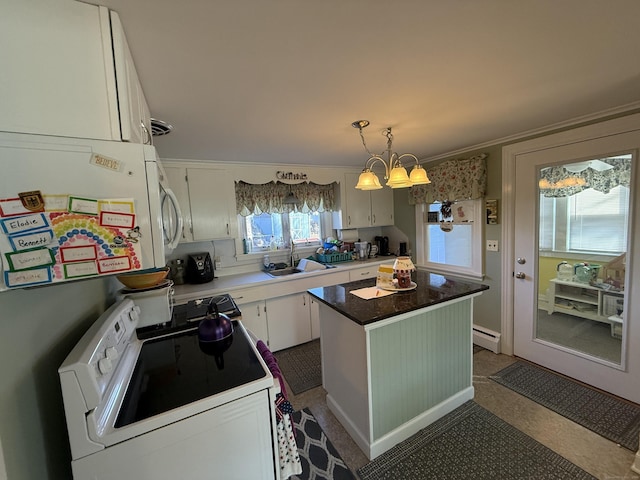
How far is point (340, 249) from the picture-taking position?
368 centimetres

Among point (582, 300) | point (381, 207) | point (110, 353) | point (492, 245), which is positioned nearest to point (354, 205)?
point (381, 207)

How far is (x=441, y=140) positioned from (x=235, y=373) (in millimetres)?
2573

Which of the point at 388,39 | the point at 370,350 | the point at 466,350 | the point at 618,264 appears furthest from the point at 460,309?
the point at 388,39

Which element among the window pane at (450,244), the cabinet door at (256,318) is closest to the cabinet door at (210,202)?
the cabinet door at (256,318)

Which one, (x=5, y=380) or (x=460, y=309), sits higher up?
(x=5, y=380)

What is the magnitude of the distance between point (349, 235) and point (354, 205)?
50 centimetres

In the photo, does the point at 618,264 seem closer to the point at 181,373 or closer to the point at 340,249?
the point at 340,249

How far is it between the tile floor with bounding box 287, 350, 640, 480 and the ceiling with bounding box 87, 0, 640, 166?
7.16 ft

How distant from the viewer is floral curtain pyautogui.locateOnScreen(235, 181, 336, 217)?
10.5 ft

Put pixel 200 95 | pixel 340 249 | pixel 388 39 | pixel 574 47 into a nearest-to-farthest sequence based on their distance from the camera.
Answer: pixel 388 39, pixel 574 47, pixel 200 95, pixel 340 249

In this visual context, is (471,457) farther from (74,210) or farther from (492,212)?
(74,210)

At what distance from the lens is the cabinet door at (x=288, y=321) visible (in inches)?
A: 114

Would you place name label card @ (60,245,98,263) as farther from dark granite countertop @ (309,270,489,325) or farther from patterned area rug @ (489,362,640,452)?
patterned area rug @ (489,362,640,452)

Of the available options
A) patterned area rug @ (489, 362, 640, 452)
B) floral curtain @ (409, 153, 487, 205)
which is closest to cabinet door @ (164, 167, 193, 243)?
floral curtain @ (409, 153, 487, 205)
